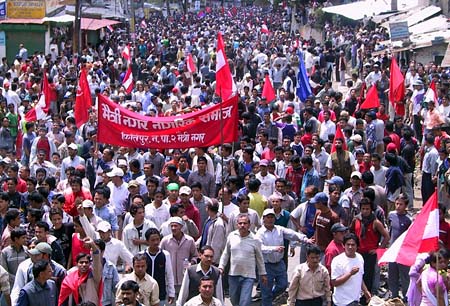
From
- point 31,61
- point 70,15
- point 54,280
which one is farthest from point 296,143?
point 70,15

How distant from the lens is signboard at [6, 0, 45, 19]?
1320 inches

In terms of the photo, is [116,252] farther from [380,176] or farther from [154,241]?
[380,176]

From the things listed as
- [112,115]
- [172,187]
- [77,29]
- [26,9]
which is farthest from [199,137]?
[26,9]

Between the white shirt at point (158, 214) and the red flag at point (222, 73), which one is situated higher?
the red flag at point (222, 73)

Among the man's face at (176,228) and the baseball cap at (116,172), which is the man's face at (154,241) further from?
the baseball cap at (116,172)

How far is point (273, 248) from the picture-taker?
9.55 meters

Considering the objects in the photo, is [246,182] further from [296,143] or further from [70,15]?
[70,15]

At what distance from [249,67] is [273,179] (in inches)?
670

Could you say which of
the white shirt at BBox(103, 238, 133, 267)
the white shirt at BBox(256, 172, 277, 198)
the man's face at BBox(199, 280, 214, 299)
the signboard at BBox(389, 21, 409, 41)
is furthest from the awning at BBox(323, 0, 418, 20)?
the man's face at BBox(199, 280, 214, 299)

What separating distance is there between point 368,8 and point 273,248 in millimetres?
35836

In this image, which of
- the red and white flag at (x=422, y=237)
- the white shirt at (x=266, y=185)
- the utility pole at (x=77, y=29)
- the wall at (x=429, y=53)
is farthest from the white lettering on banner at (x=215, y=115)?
the utility pole at (x=77, y=29)

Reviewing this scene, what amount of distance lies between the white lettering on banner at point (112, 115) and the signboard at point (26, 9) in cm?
2189

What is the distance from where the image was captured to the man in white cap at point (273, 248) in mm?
9633

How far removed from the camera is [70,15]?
35688mm
